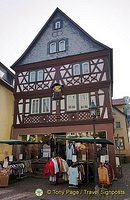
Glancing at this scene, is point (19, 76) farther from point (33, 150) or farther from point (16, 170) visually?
point (16, 170)

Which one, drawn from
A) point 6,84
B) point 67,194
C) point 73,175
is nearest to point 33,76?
point 6,84

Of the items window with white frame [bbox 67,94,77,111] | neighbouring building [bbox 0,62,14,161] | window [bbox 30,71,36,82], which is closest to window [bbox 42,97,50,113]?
window with white frame [bbox 67,94,77,111]

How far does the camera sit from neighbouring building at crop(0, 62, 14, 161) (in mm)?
17578

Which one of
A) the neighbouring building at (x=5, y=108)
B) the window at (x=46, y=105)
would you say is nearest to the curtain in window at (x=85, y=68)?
the window at (x=46, y=105)

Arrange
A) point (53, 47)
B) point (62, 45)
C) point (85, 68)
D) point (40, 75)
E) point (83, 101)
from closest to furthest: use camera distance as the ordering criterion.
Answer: point (83, 101)
point (85, 68)
point (40, 75)
point (62, 45)
point (53, 47)

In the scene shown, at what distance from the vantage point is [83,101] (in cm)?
1504

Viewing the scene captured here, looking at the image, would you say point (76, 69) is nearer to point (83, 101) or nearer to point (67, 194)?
point (83, 101)

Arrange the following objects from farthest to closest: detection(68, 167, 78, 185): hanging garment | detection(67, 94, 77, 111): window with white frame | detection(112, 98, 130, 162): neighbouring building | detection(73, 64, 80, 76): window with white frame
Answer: detection(112, 98, 130, 162): neighbouring building → detection(73, 64, 80, 76): window with white frame → detection(67, 94, 77, 111): window with white frame → detection(68, 167, 78, 185): hanging garment

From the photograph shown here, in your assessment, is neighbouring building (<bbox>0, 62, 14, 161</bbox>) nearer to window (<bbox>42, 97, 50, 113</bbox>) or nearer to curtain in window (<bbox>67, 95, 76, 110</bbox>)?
window (<bbox>42, 97, 50, 113</bbox>)

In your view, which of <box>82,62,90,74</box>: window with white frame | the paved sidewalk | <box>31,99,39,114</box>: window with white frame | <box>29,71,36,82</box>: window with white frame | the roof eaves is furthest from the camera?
the roof eaves

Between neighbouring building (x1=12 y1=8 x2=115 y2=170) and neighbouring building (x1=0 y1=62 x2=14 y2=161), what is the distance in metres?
1.71

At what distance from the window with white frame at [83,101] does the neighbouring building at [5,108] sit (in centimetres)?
842

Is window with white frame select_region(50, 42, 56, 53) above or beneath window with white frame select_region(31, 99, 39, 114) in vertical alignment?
above

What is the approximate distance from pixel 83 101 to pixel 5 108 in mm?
8760
